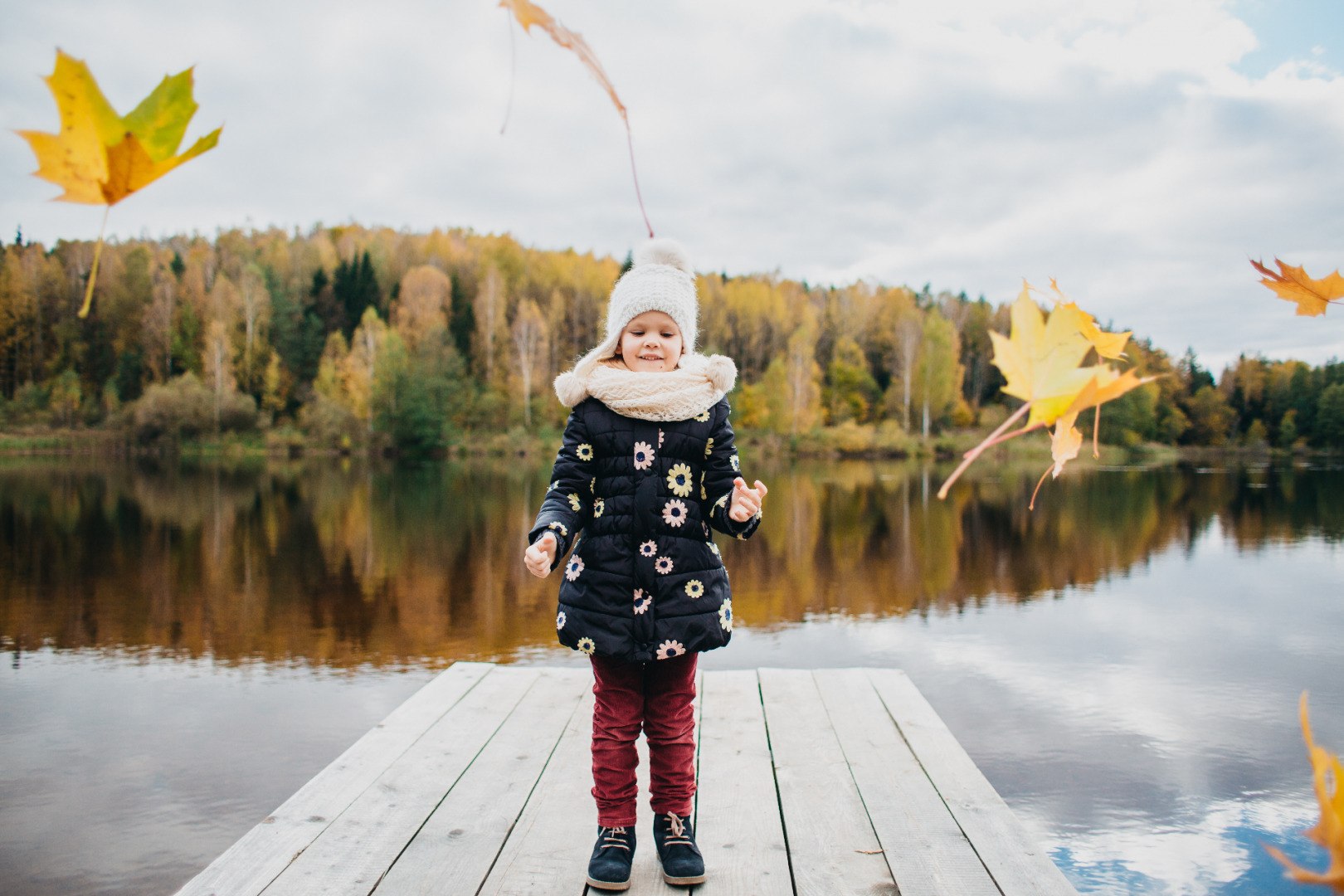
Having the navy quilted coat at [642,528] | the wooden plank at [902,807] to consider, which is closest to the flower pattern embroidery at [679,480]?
the navy quilted coat at [642,528]

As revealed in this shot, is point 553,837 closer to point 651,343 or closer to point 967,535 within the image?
point 651,343

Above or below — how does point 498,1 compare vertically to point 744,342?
below

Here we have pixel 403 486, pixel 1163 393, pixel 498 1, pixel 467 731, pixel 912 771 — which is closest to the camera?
pixel 498 1

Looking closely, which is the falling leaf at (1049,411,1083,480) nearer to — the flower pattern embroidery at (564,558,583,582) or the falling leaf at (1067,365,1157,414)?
the falling leaf at (1067,365,1157,414)

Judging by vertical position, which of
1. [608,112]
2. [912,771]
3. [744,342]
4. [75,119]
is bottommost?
[912,771]

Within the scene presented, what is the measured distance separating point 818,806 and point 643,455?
3.69 feet

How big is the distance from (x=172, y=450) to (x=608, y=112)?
41316 millimetres

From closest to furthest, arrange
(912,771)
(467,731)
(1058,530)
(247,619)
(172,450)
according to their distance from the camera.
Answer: (912,771), (467,731), (247,619), (1058,530), (172,450)

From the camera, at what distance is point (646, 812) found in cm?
246

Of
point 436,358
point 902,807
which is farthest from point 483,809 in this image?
point 436,358

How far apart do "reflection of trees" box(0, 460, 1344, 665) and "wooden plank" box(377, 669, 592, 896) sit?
3019mm

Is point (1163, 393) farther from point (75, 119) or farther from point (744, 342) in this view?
point (75, 119)

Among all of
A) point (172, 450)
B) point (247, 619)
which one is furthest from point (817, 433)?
point (247, 619)

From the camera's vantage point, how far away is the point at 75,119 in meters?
0.57
